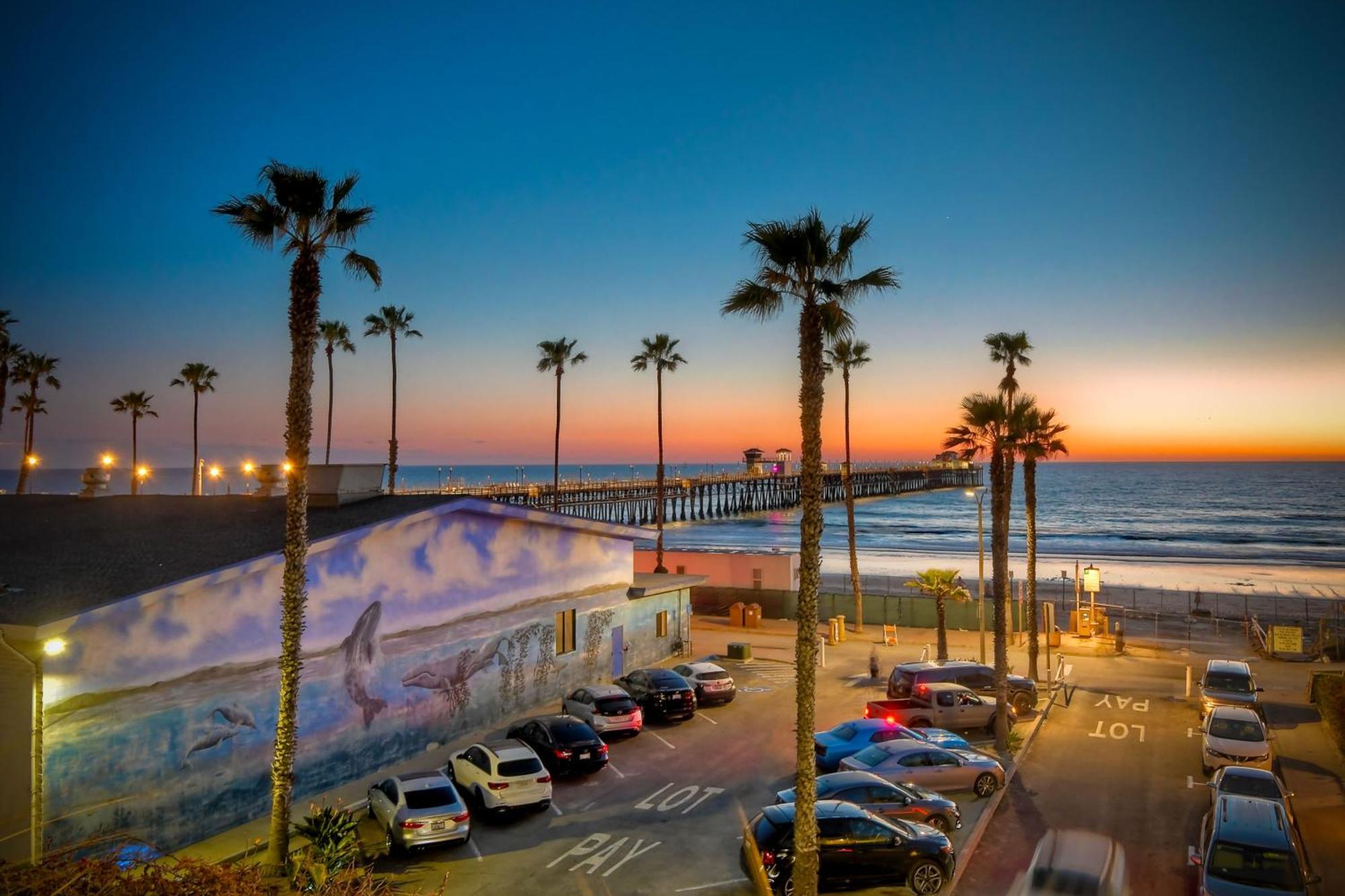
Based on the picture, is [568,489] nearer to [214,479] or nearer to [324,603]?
[214,479]

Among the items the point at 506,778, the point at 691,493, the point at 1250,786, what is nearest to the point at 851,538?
the point at 1250,786

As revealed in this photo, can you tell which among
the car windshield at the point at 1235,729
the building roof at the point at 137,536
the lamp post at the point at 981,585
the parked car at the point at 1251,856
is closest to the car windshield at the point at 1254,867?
the parked car at the point at 1251,856

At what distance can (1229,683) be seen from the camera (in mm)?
25938

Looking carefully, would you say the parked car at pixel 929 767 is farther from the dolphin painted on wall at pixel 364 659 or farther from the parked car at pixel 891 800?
the dolphin painted on wall at pixel 364 659

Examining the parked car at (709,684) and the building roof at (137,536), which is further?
the parked car at (709,684)

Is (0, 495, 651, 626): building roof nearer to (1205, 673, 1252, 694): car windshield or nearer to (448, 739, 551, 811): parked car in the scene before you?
(448, 739, 551, 811): parked car

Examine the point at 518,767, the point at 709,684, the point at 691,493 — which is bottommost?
the point at 709,684

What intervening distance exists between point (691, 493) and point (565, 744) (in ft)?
395

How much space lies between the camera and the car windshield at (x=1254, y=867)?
41.7ft

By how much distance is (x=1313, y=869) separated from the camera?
15.4 meters

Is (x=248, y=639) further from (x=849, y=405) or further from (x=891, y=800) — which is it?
(x=849, y=405)

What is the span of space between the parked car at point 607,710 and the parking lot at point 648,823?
47 cm

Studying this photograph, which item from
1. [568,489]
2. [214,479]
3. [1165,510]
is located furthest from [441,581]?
[1165,510]

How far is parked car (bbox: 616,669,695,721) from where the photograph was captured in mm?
25547
